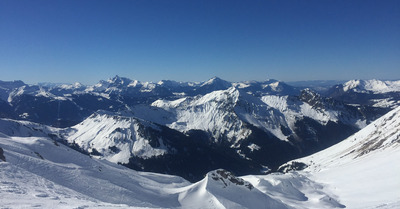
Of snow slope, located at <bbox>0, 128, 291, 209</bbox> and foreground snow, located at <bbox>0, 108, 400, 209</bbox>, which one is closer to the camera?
snow slope, located at <bbox>0, 128, 291, 209</bbox>

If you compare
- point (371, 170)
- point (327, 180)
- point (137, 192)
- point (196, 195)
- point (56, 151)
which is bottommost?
point (327, 180)

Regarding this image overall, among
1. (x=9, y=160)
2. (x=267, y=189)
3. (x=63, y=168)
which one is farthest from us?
(x=267, y=189)

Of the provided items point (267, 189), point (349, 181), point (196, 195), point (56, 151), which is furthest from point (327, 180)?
point (56, 151)

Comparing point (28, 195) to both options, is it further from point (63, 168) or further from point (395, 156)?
point (395, 156)

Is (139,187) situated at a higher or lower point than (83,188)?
lower

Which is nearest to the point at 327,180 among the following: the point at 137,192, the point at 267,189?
the point at 267,189

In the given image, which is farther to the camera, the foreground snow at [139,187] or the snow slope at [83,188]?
the foreground snow at [139,187]

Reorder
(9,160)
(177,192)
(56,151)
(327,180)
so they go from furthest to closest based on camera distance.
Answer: (327,180) < (56,151) < (177,192) < (9,160)

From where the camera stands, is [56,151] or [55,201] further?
[56,151]

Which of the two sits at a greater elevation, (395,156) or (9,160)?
(9,160)

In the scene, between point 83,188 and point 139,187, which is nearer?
point 83,188

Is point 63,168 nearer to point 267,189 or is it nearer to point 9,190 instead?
point 9,190
